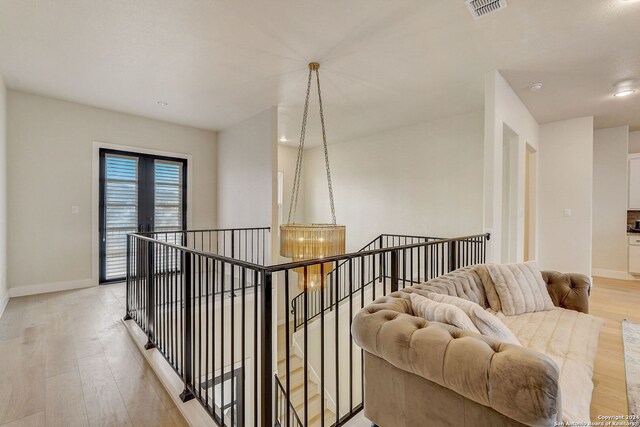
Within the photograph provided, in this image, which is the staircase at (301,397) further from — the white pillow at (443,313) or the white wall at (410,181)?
the white pillow at (443,313)

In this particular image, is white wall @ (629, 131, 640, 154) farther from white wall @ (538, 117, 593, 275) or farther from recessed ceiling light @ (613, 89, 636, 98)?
recessed ceiling light @ (613, 89, 636, 98)

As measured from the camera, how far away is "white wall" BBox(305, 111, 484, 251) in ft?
15.5

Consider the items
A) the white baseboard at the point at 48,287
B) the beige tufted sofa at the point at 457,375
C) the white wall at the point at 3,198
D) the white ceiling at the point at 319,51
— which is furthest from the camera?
the white baseboard at the point at 48,287

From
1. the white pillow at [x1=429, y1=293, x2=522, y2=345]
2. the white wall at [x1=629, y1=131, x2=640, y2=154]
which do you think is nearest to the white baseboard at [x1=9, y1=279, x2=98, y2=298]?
the white pillow at [x1=429, y1=293, x2=522, y2=345]

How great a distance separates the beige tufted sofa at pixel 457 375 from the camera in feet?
3.12

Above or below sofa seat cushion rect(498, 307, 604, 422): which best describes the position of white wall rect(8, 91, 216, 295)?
above

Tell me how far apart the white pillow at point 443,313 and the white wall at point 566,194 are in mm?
4980

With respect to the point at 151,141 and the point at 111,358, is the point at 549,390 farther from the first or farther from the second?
the point at 151,141

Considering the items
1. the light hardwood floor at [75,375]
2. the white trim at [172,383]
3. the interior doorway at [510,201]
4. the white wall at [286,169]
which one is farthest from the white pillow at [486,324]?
the white wall at [286,169]

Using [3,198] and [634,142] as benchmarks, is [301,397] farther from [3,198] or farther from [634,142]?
[634,142]

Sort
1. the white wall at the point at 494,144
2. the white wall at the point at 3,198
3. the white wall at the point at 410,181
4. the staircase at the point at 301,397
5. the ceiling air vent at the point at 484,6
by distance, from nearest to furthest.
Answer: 1. the ceiling air vent at the point at 484,6
2. the white wall at the point at 494,144
3. the white wall at the point at 3,198
4. the staircase at the point at 301,397
5. the white wall at the point at 410,181

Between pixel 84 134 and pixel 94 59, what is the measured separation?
75.6 inches

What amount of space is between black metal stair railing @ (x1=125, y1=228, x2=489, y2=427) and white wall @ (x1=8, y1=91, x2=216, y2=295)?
147cm

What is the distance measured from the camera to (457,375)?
42.2 inches
